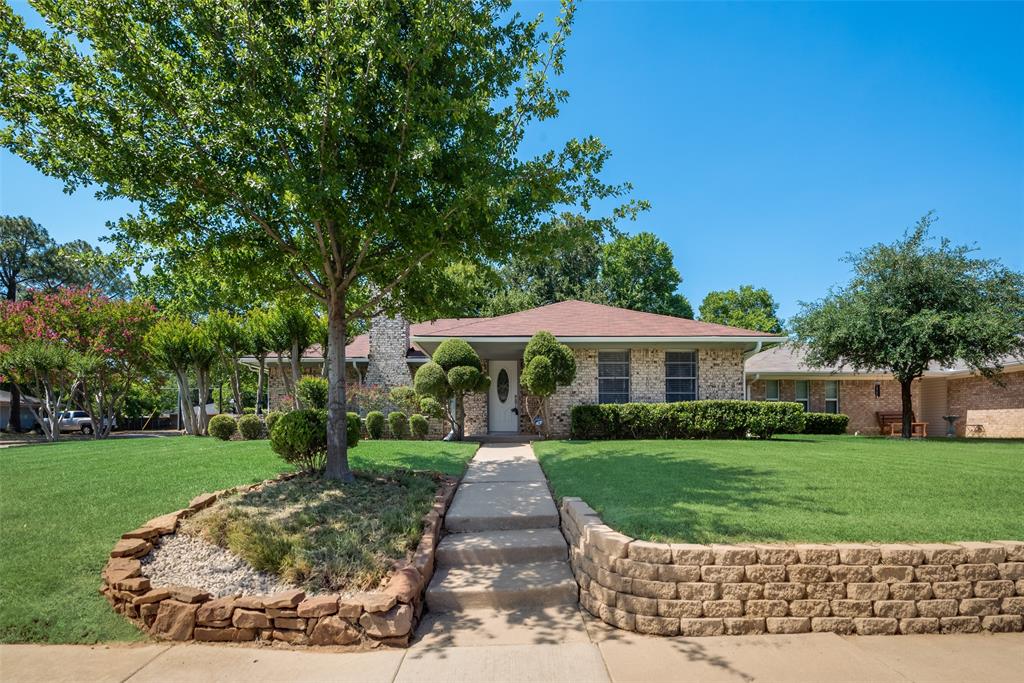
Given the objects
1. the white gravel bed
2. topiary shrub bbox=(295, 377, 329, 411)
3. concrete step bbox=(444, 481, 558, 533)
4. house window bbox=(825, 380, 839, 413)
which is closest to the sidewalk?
the white gravel bed

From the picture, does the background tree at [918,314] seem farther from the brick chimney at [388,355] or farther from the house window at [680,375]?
the brick chimney at [388,355]

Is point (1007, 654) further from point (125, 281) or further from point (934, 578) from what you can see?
point (125, 281)

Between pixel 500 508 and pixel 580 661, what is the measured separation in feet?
8.99

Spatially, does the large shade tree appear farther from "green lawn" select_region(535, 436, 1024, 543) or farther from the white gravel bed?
"green lawn" select_region(535, 436, 1024, 543)

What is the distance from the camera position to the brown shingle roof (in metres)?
14.3

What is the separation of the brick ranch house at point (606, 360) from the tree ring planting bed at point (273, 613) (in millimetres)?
9964

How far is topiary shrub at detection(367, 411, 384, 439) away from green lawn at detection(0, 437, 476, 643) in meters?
3.11

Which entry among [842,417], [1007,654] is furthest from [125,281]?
[1007,654]

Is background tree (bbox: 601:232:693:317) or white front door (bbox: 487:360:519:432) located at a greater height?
background tree (bbox: 601:232:693:317)

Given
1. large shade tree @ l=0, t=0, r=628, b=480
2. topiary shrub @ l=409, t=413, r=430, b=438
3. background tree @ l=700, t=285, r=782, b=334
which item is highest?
background tree @ l=700, t=285, r=782, b=334

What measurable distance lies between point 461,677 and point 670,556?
179 centimetres

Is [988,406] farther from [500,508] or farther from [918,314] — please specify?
[500,508]

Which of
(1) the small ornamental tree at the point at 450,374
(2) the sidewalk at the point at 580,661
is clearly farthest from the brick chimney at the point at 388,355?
(2) the sidewalk at the point at 580,661

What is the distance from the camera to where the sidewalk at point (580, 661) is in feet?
11.7
